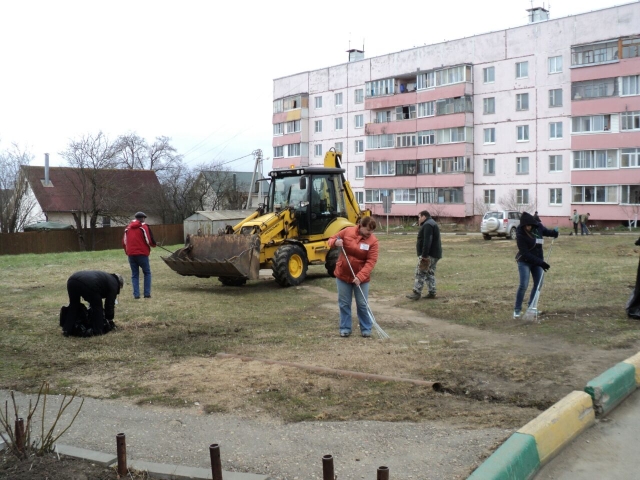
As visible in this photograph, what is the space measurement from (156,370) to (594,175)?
48126 millimetres

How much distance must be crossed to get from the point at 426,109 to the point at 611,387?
2226 inches

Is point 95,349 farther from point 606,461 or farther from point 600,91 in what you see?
point 600,91

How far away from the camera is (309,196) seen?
17297 millimetres

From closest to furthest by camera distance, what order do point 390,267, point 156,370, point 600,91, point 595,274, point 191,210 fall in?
point 156,370 < point 595,274 < point 390,267 < point 600,91 < point 191,210

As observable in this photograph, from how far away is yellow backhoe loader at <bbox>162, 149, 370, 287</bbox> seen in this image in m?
15.5

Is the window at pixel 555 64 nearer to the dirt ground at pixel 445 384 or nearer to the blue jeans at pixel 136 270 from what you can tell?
the blue jeans at pixel 136 270

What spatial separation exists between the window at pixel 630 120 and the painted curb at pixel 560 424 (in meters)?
47.4

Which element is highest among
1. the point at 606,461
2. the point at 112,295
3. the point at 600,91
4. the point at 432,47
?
the point at 432,47

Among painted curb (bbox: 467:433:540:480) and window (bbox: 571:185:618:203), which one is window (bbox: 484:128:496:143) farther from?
painted curb (bbox: 467:433:540:480)

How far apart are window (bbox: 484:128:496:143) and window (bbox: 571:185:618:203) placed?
334 inches

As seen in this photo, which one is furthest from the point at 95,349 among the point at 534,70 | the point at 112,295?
→ the point at 534,70

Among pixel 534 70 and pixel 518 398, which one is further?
pixel 534 70

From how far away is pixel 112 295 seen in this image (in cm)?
1030

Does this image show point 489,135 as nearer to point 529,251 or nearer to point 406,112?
point 406,112
